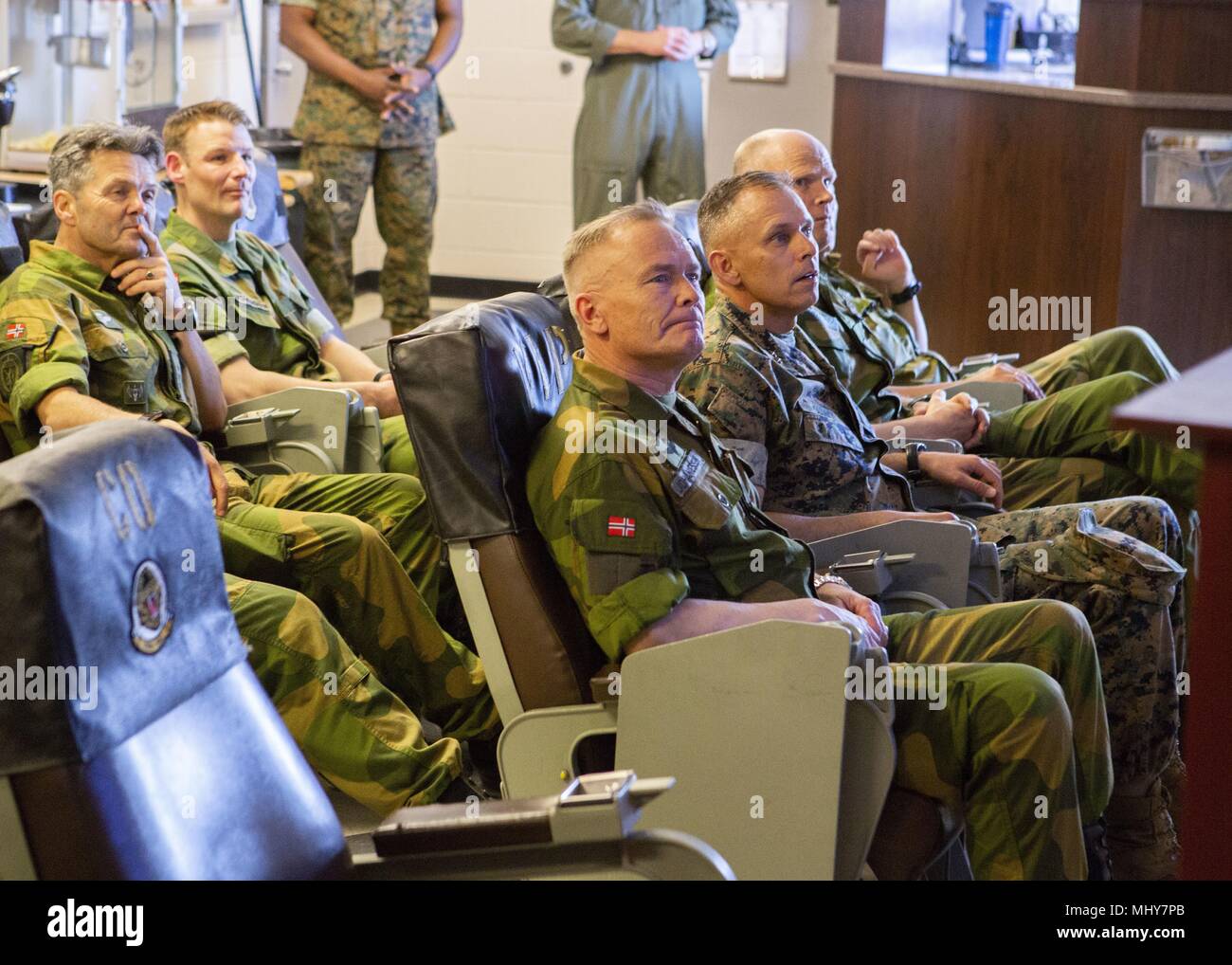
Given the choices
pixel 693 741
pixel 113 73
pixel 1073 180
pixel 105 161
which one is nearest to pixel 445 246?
pixel 113 73

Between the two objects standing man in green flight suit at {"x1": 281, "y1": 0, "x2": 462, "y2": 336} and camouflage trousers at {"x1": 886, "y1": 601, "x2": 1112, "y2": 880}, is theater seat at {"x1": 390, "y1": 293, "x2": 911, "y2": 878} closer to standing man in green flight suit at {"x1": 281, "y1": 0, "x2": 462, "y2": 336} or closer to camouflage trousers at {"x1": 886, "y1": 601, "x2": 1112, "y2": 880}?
camouflage trousers at {"x1": 886, "y1": 601, "x2": 1112, "y2": 880}

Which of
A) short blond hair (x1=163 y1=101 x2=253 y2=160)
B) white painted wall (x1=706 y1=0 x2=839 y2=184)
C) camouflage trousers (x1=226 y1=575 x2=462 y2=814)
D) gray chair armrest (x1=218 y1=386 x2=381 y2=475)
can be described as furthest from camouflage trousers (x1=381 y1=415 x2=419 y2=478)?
white painted wall (x1=706 y1=0 x2=839 y2=184)

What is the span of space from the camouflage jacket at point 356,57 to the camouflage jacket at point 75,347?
8.28 ft

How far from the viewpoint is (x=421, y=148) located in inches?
214

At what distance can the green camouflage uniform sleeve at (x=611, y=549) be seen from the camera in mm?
1957

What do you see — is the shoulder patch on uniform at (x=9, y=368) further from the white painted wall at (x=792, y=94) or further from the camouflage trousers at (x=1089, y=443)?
the white painted wall at (x=792, y=94)

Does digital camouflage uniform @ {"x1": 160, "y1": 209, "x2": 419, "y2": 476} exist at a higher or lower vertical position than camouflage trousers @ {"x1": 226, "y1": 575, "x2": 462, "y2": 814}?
higher

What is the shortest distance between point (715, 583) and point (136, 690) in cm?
104

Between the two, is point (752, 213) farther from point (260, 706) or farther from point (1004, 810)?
point (260, 706)

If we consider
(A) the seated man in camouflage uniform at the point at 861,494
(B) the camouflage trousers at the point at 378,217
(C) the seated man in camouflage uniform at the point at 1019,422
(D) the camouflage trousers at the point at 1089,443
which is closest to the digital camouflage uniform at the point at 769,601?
(A) the seated man in camouflage uniform at the point at 861,494

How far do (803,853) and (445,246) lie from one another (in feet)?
19.4

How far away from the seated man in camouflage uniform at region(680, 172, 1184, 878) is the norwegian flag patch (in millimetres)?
509

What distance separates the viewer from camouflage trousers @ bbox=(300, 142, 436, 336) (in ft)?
17.1

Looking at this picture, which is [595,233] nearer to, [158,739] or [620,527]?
[620,527]
